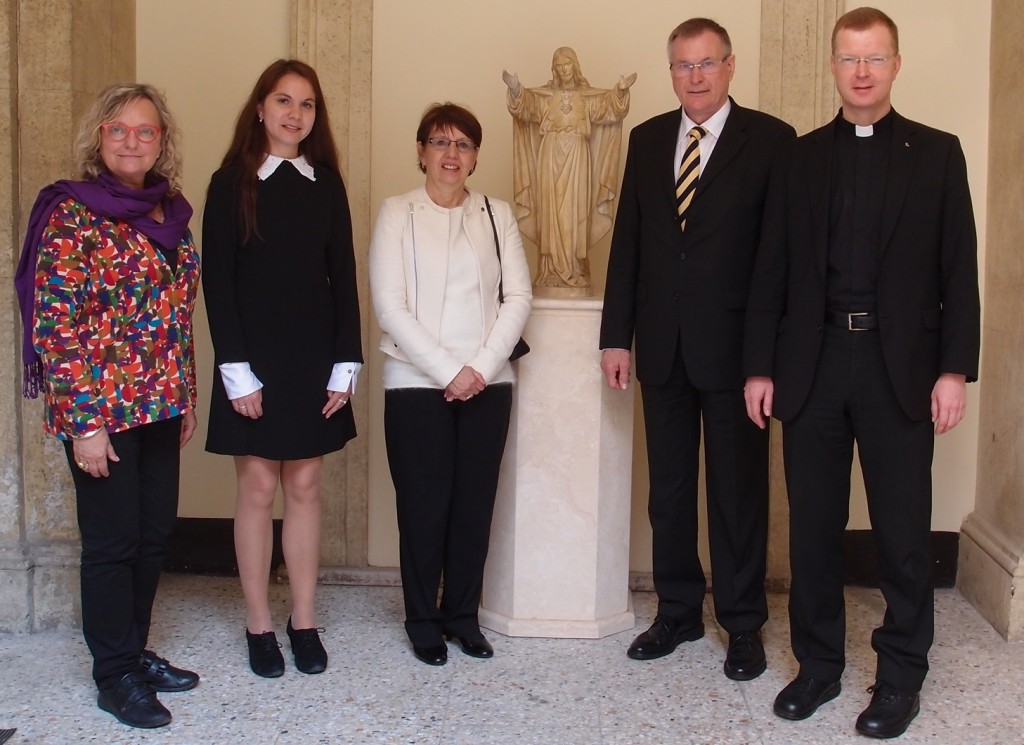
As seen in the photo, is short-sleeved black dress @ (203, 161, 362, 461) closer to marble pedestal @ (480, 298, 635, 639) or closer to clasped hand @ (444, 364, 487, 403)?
clasped hand @ (444, 364, 487, 403)

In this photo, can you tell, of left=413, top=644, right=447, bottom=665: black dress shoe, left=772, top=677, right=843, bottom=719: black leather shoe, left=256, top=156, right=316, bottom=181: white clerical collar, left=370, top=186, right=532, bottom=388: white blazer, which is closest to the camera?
left=772, top=677, right=843, bottom=719: black leather shoe

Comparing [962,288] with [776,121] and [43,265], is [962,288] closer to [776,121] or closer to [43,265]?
[776,121]

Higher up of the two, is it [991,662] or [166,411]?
[166,411]

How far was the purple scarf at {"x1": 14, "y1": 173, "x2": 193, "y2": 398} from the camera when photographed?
3.14 meters

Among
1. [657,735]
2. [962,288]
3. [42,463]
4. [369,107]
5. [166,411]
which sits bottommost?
[657,735]

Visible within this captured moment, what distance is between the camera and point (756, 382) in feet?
11.3

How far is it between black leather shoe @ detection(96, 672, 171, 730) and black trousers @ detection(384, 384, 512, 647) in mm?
856

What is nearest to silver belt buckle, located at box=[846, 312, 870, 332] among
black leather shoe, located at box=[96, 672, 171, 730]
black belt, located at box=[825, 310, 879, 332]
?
black belt, located at box=[825, 310, 879, 332]

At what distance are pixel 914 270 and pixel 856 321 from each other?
203mm

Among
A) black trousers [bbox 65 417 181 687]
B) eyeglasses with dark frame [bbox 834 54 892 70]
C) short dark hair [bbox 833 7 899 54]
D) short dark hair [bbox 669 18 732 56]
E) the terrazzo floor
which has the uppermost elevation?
short dark hair [bbox 669 18 732 56]

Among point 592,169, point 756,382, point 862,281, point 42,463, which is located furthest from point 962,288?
point 42,463

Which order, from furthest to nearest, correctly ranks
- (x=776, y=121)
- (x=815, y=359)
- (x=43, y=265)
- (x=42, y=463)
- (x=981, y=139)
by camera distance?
(x=981, y=139)
(x=42, y=463)
(x=776, y=121)
(x=815, y=359)
(x=43, y=265)

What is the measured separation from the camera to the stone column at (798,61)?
14.8 feet

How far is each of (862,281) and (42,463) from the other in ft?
9.13
